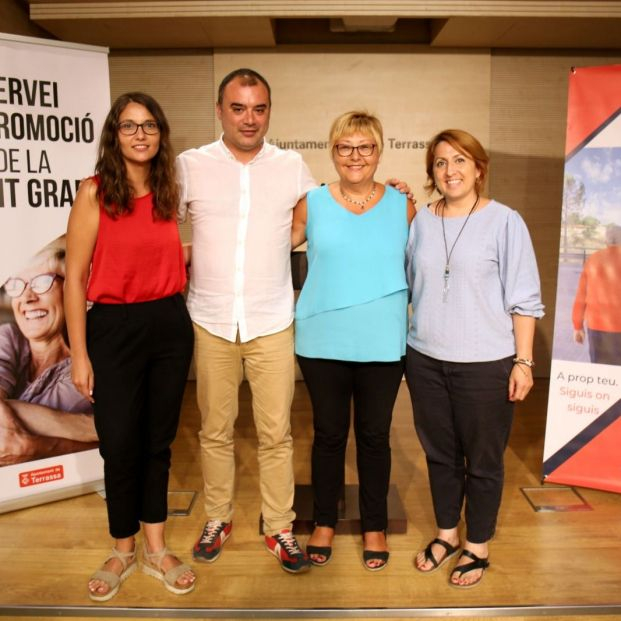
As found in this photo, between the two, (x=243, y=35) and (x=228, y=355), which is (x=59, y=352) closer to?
(x=228, y=355)

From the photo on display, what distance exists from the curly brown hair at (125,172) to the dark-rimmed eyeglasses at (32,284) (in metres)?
1.00

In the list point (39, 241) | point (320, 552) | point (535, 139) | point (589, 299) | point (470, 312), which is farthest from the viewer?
point (535, 139)

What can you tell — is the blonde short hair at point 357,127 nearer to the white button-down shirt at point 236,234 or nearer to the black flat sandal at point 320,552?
the white button-down shirt at point 236,234

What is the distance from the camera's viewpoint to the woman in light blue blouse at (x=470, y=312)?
2.27 meters

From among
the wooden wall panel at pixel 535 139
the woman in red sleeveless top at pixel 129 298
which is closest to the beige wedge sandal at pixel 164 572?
the woman in red sleeveless top at pixel 129 298

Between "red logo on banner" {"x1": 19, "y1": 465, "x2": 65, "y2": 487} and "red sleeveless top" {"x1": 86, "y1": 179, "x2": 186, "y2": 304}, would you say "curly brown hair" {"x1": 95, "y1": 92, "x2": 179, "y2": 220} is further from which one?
"red logo on banner" {"x1": 19, "y1": 465, "x2": 65, "y2": 487}

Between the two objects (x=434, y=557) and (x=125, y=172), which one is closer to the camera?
(x=125, y=172)

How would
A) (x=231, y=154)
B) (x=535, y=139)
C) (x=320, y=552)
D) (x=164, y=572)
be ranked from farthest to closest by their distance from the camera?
(x=535, y=139) < (x=320, y=552) < (x=164, y=572) < (x=231, y=154)

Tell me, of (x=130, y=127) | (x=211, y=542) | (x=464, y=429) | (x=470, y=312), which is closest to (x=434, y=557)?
(x=464, y=429)

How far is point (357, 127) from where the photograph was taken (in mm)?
2311

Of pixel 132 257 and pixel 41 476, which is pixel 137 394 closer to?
pixel 132 257

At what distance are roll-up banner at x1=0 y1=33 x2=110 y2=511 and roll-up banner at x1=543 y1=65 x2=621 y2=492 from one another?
2237mm

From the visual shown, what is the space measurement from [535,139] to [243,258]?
3.61 meters

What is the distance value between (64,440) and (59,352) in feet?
1.47
